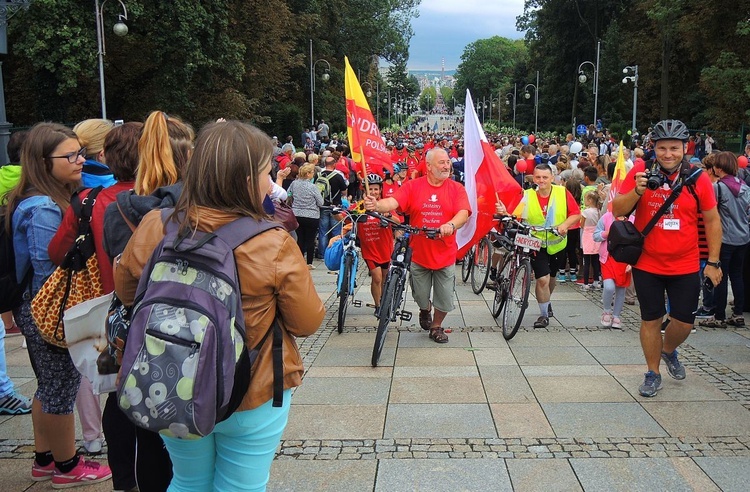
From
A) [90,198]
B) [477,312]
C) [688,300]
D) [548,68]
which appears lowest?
[477,312]

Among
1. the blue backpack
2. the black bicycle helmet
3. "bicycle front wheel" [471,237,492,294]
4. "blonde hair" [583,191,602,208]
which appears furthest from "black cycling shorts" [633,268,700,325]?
"bicycle front wheel" [471,237,492,294]

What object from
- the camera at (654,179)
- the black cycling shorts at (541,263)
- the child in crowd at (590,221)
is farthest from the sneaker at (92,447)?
the child in crowd at (590,221)

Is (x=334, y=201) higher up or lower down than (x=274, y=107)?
lower down

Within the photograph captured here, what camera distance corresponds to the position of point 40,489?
396cm

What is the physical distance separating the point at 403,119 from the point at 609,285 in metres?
144

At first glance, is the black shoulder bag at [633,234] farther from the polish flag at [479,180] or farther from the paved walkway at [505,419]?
the polish flag at [479,180]

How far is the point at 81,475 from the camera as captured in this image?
13.0ft

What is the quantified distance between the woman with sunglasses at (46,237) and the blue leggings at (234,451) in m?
1.49

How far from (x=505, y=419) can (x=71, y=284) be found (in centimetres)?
297

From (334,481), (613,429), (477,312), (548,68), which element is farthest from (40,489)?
(548,68)

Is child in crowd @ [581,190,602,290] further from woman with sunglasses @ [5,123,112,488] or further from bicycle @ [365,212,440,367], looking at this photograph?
woman with sunglasses @ [5,123,112,488]

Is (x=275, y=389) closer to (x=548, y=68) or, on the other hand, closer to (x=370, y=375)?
(x=370, y=375)

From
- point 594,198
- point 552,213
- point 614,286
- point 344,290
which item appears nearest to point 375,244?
point 344,290

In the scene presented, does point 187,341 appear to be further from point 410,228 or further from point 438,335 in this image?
point 438,335
